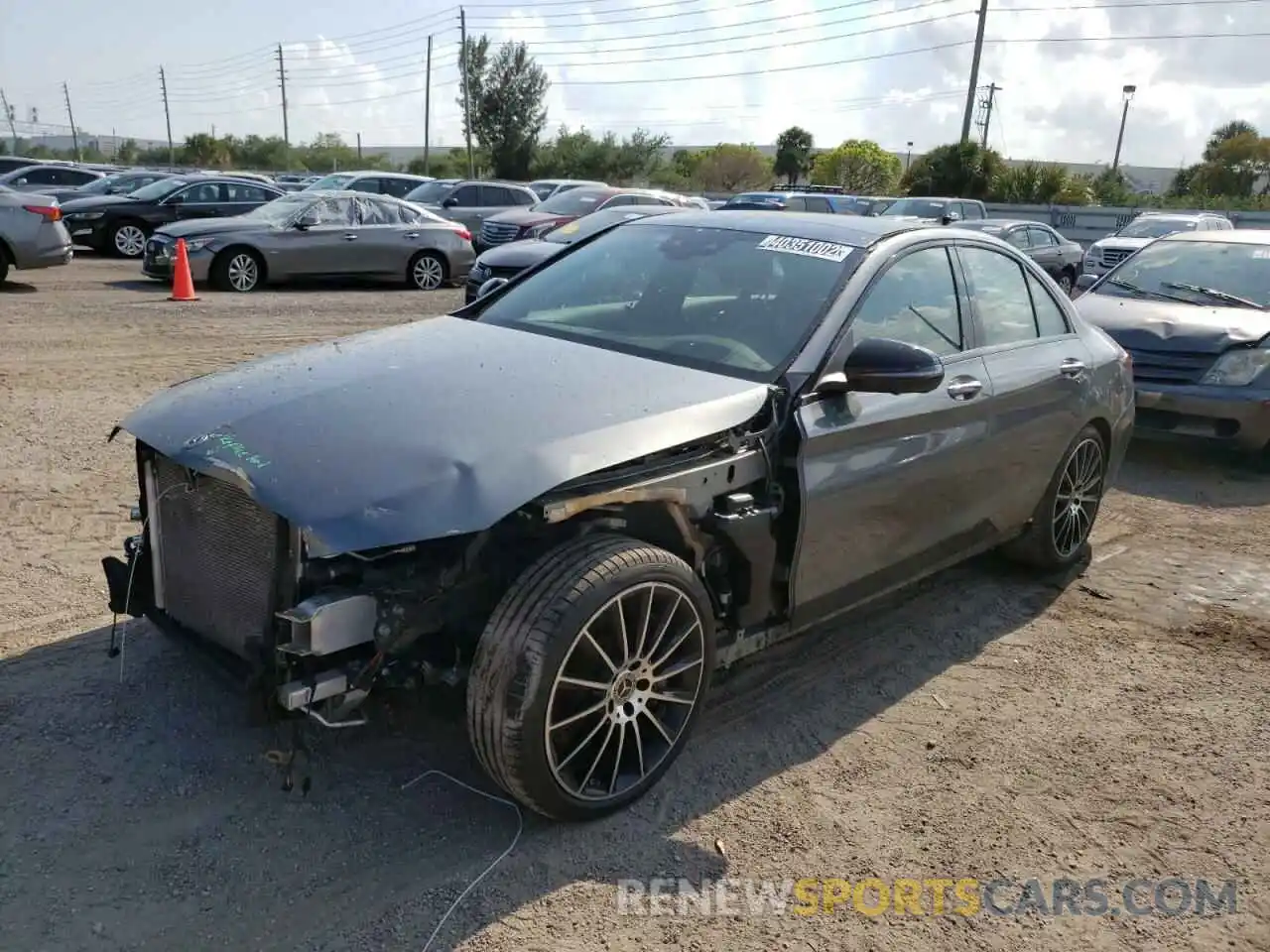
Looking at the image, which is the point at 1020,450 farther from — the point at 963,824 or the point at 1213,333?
the point at 1213,333

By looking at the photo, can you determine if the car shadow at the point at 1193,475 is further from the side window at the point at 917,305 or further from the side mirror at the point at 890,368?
the side mirror at the point at 890,368

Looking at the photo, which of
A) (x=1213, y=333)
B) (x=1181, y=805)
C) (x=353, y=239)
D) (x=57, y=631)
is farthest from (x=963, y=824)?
(x=353, y=239)

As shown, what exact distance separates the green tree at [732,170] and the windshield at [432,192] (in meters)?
42.1

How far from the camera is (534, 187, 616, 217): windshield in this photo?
62.2 feet

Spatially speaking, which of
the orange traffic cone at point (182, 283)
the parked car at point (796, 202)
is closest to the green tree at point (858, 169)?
the parked car at point (796, 202)

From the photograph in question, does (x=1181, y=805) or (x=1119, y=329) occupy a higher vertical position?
(x=1119, y=329)

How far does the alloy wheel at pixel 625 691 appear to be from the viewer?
10.1 ft

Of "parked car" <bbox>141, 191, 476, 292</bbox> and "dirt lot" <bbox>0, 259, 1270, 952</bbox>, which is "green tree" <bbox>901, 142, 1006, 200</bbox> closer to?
"parked car" <bbox>141, 191, 476, 292</bbox>

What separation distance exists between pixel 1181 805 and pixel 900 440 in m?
1.56

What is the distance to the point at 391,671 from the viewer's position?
299 cm

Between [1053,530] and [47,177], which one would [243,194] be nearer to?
[47,177]

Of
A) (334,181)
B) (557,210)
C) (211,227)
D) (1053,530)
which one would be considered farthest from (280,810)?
(334,181)

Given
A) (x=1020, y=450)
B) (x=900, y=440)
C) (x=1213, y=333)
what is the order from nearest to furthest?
(x=900, y=440)
(x=1020, y=450)
(x=1213, y=333)

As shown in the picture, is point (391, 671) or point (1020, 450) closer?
point (391, 671)
